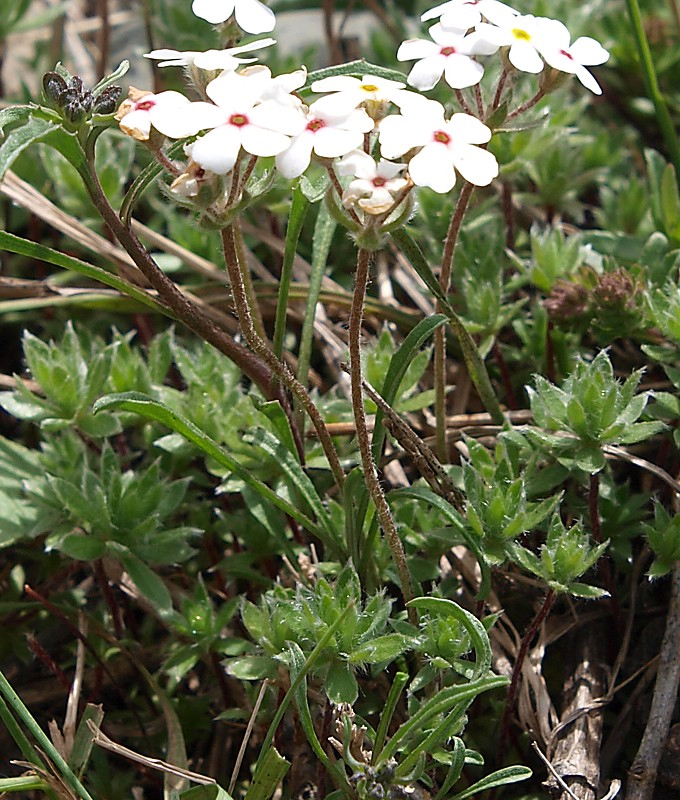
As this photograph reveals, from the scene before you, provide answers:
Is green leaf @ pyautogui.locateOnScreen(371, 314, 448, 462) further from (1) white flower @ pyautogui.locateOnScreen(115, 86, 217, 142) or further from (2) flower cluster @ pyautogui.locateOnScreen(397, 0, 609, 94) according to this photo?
(1) white flower @ pyautogui.locateOnScreen(115, 86, 217, 142)

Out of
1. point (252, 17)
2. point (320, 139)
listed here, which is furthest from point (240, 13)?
point (320, 139)

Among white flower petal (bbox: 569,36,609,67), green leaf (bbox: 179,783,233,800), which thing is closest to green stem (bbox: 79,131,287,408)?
green leaf (bbox: 179,783,233,800)

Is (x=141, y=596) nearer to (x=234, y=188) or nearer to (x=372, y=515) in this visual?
(x=372, y=515)

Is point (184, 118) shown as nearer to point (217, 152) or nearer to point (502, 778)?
point (217, 152)

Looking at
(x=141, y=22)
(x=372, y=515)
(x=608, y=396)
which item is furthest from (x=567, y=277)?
(x=141, y=22)

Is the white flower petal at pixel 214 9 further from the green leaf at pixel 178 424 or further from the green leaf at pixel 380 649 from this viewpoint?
the green leaf at pixel 380 649

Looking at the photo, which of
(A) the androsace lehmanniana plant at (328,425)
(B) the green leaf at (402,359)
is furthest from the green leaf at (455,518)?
(B) the green leaf at (402,359)
